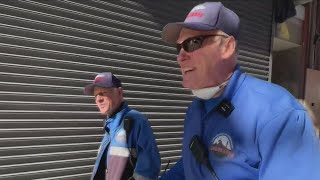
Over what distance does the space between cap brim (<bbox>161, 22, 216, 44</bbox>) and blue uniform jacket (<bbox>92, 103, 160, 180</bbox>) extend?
1542 millimetres

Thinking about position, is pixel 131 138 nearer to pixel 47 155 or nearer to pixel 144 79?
pixel 47 155

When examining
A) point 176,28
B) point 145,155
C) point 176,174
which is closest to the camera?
point 176,28

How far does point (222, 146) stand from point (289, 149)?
0.31 m

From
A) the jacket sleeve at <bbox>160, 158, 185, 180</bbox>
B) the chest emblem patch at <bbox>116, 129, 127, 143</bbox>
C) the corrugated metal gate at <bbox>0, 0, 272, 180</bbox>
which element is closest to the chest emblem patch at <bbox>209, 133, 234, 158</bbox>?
the jacket sleeve at <bbox>160, 158, 185, 180</bbox>

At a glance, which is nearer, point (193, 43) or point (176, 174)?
point (193, 43)

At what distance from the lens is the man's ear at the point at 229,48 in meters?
2.04

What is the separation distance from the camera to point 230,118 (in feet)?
6.11

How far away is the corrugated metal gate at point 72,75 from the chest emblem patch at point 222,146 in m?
3.22

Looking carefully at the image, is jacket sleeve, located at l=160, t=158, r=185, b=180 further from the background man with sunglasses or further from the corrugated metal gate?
the corrugated metal gate

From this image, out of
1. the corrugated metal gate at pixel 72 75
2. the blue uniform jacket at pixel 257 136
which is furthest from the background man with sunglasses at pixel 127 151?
the blue uniform jacket at pixel 257 136

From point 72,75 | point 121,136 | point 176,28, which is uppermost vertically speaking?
point 176,28

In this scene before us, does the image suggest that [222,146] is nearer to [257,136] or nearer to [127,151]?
[257,136]

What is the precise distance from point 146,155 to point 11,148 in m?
1.80

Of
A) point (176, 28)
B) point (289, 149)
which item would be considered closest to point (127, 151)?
point (176, 28)
